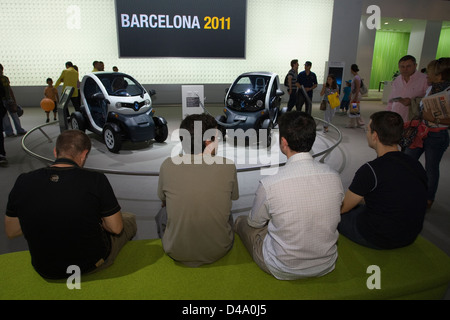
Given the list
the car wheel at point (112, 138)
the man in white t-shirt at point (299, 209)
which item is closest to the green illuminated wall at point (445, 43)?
the car wheel at point (112, 138)

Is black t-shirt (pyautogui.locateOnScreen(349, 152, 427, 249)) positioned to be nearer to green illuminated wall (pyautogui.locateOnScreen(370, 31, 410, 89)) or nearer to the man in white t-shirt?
the man in white t-shirt

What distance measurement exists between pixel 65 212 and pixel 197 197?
2.36ft

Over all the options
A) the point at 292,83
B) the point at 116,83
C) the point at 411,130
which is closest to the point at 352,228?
the point at 411,130

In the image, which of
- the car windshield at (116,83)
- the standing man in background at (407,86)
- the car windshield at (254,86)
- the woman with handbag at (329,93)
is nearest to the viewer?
the standing man in background at (407,86)

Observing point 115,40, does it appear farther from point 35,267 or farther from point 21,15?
point 35,267

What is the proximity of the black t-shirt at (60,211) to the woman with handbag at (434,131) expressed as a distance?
3.17 metres

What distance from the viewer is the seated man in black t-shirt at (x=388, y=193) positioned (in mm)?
2021

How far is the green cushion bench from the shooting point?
6.06 ft

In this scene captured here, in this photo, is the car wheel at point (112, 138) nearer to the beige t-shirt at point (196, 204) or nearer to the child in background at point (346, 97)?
the beige t-shirt at point (196, 204)

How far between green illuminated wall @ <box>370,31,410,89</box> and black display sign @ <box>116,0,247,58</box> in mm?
12109

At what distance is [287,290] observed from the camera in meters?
1.89

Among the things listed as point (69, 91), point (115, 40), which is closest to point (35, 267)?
point (69, 91)

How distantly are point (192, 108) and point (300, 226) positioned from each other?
586cm

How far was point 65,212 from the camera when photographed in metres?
1.67
